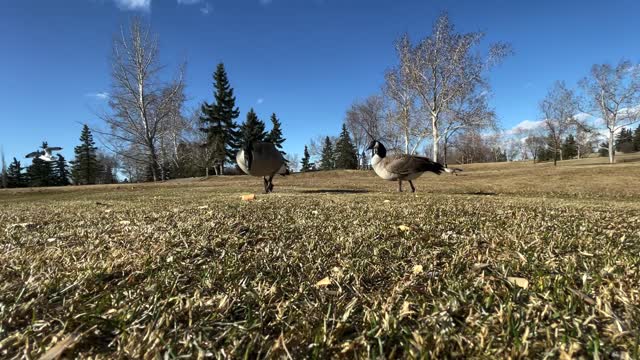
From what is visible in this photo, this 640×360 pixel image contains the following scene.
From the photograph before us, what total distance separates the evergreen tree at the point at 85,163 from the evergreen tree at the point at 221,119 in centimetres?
3378

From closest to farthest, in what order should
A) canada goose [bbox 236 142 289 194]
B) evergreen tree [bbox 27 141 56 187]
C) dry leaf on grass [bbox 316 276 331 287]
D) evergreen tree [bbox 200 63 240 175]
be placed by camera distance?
dry leaf on grass [bbox 316 276 331 287] → canada goose [bbox 236 142 289 194] → evergreen tree [bbox 200 63 240 175] → evergreen tree [bbox 27 141 56 187]

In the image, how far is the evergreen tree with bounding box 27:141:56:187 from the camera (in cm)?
6276

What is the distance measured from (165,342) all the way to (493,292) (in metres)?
1.15

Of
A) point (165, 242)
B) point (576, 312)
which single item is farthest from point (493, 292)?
point (165, 242)

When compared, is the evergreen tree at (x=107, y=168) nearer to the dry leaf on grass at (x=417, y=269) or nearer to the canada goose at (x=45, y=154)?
the canada goose at (x=45, y=154)

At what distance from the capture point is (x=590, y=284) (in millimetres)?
1301

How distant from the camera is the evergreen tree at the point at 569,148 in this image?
81.3 m

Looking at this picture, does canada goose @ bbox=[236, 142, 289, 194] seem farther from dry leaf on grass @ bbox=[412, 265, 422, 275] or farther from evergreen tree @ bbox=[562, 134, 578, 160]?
evergreen tree @ bbox=[562, 134, 578, 160]

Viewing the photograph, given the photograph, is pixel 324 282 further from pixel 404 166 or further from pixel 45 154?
pixel 45 154

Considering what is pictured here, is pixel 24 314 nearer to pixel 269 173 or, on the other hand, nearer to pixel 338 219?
pixel 338 219

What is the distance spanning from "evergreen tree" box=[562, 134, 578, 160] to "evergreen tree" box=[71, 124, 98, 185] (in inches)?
4129

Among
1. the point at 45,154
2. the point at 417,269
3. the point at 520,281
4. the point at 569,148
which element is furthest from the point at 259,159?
the point at 569,148

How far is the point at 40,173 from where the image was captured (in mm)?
64188

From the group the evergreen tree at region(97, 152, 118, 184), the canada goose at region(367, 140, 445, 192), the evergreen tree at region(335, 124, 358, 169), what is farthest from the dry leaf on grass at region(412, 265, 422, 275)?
the evergreen tree at region(97, 152, 118, 184)
